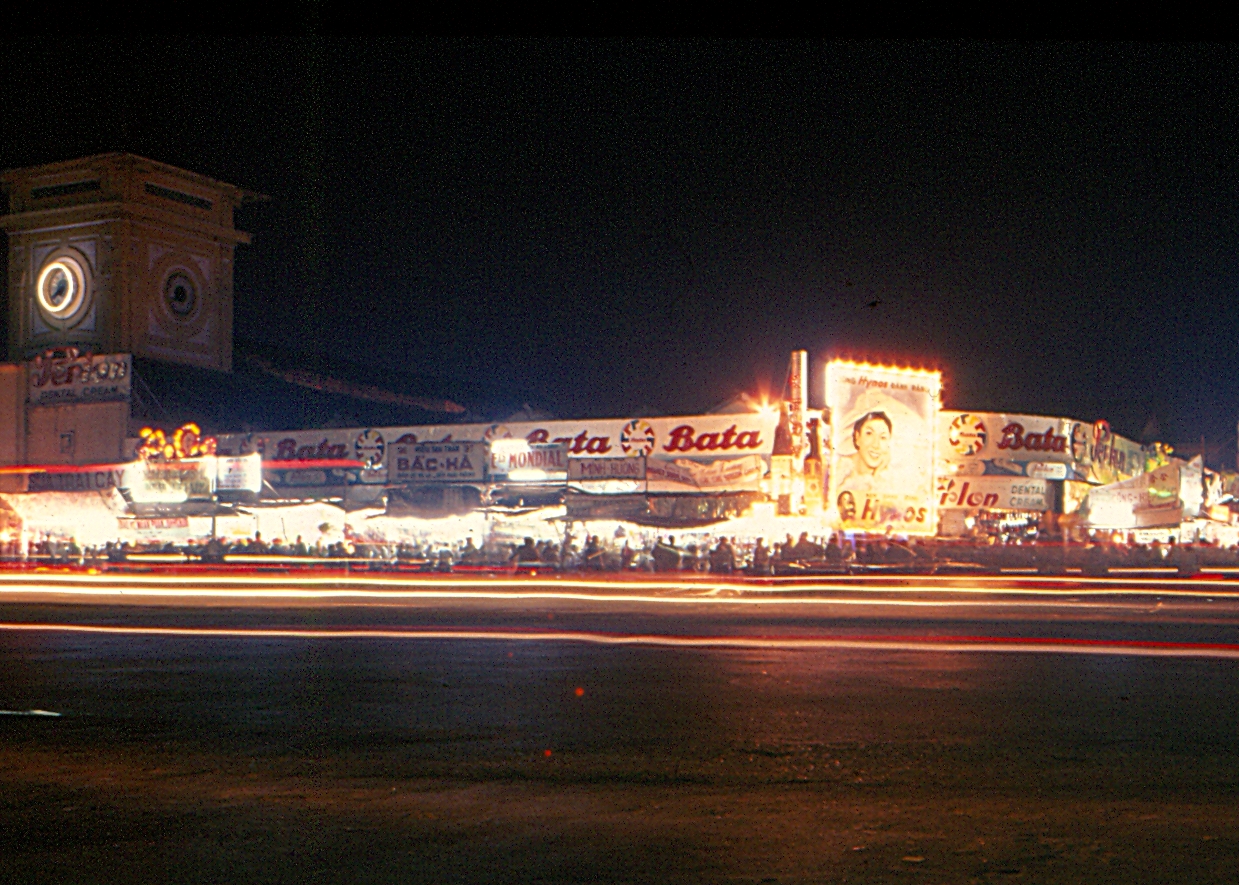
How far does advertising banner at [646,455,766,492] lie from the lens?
34969 mm

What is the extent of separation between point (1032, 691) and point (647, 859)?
6035mm

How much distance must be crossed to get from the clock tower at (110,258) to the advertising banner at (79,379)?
5.75 meters

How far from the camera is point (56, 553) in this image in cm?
4162

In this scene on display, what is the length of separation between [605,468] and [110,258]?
3224cm

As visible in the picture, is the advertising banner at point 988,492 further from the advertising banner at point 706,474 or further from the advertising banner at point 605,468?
the advertising banner at point 605,468

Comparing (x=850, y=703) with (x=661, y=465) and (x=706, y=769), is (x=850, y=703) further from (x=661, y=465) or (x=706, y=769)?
(x=661, y=465)

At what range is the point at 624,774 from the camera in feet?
22.9

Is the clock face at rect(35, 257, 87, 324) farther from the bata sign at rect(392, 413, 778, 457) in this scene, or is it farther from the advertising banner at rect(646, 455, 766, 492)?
the advertising banner at rect(646, 455, 766, 492)

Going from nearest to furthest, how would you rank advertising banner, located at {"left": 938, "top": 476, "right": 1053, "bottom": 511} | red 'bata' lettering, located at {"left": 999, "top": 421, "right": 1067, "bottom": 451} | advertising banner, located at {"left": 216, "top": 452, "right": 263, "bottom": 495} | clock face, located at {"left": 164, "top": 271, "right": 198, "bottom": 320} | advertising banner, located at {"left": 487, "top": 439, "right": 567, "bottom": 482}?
advertising banner, located at {"left": 487, "top": 439, "right": 567, "bottom": 482} < advertising banner, located at {"left": 216, "top": 452, "right": 263, "bottom": 495} < advertising banner, located at {"left": 938, "top": 476, "right": 1053, "bottom": 511} < red 'bata' lettering, located at {"left": 999, "top": 421, "right": 1067, "bottom": 451} < clock face, located at {"left": 164, "top": 271, "right": 198, "bottom": 320}

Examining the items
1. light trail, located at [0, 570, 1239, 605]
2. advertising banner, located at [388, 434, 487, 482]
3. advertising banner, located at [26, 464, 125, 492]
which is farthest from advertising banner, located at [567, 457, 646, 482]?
advertising banner, located at [26, 464, 125, 492]

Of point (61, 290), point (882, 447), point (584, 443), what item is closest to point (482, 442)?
point (584, 443)

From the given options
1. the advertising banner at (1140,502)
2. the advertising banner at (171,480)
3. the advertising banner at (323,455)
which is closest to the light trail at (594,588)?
the advertising banner at (323,455)

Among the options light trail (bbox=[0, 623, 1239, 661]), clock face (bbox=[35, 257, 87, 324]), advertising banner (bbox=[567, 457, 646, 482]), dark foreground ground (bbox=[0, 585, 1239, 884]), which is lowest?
light trail (bbox=[0, 623, 1239, 661])

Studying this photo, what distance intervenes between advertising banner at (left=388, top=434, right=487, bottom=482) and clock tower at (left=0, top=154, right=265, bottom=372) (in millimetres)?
23373
